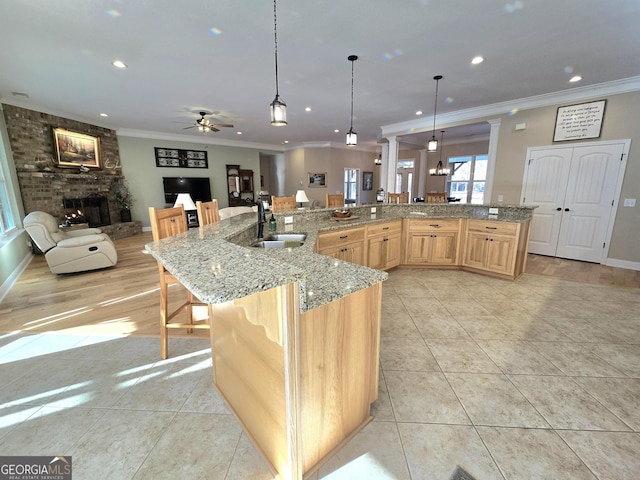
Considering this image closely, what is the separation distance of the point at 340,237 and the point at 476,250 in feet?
7.21

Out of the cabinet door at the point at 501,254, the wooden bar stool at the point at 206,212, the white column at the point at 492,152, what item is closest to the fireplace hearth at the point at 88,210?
the wooden bar stool at the point at 206,212

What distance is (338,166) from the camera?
10203mm

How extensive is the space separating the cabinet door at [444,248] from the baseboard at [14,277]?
18.6 feet

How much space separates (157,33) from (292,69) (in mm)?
1515

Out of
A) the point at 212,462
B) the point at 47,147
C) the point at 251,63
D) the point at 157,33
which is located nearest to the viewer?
the point at 212,462

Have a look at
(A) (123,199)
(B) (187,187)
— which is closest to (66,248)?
(A) (123,199)

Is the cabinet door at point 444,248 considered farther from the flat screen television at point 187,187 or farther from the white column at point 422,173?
the flat screen television at point 187,187

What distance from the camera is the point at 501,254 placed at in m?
3.74

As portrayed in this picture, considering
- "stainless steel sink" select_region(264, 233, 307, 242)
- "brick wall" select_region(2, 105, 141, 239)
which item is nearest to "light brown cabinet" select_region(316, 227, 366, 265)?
"stainless steel sink" select_region(264, 233, 307, 242)

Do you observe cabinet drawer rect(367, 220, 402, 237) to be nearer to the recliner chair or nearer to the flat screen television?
the recliner chair

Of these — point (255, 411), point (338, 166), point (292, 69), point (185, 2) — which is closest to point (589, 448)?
point (255, 411)

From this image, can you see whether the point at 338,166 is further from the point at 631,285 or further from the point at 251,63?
the point at 631,285

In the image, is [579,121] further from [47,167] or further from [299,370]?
[47,167]

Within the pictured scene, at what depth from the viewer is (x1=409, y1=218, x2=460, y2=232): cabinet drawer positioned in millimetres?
4045
